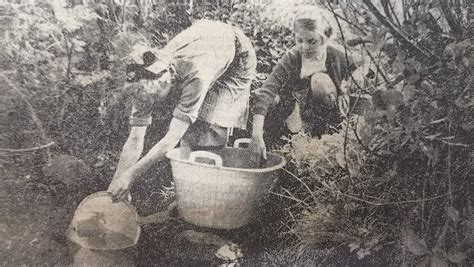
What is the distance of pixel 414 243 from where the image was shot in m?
2.55

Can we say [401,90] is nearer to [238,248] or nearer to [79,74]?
[238,248]

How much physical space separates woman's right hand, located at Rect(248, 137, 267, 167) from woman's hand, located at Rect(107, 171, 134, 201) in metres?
0.60

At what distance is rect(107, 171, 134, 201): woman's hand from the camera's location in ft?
7.26

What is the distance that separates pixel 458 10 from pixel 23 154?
2264 millimetres

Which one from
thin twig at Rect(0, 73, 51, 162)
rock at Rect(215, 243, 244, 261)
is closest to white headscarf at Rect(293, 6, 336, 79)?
rock at Rect(215, 243, 244, 261)

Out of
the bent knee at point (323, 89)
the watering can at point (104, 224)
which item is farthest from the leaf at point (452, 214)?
the watering can at point (104, 224)

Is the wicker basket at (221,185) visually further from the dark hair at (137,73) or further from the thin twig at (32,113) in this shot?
the thin twig at (32,113)

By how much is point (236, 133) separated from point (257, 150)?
0.14 meters

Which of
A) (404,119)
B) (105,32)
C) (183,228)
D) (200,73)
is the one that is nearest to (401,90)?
(404,119)

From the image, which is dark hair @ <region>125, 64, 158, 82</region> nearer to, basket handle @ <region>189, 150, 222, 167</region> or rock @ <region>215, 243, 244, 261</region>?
basket handle @ <region>189, 150, 222, 167</region>

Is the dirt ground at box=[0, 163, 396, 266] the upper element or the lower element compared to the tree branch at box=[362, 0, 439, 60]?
lower

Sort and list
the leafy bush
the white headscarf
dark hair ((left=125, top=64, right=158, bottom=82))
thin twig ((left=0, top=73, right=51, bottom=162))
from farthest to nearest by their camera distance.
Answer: the leafy bush
the white headscarf
dark hair ((left=125, top=64, right=158, bottom=82))
thin twig ((left=0, top=73, right=51, bottom=162))

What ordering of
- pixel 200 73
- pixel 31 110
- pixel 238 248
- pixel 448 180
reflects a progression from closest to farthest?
pixel 31 110
pixel 200 73
pixel 238 248
pixel 448 180

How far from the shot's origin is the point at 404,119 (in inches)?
97.9
